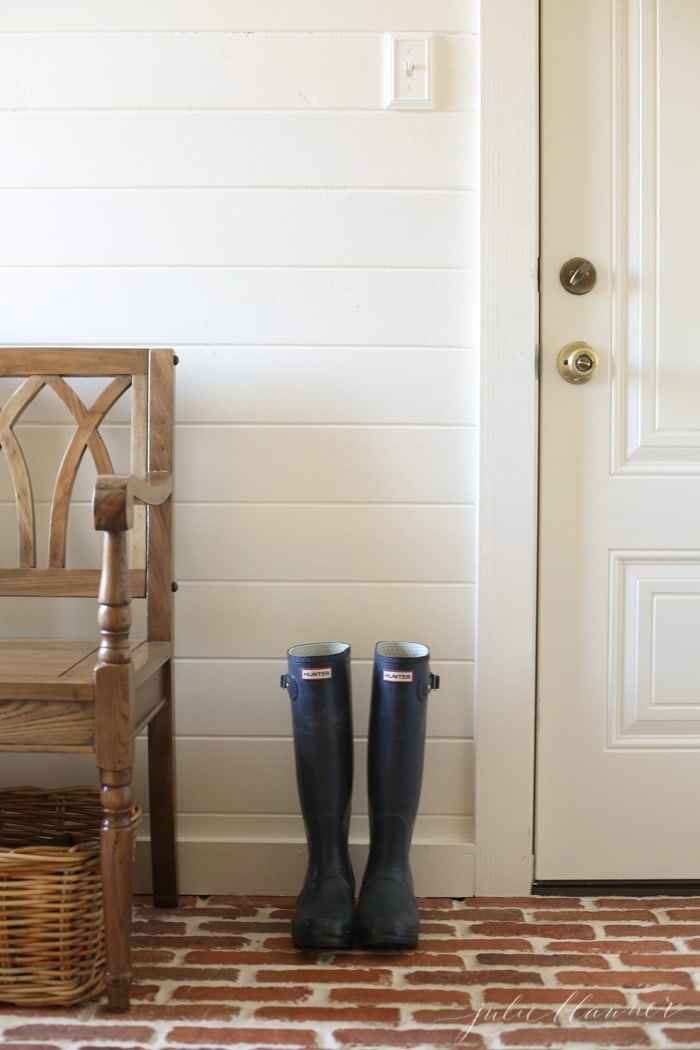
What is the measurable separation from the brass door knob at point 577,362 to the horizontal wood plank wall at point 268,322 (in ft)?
0.50

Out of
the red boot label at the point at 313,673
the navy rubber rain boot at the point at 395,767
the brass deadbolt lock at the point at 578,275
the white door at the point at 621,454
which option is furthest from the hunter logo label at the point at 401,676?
the brass deadbolt lock at the point at 578,275

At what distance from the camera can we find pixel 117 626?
1092 mm

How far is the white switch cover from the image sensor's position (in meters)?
1.45

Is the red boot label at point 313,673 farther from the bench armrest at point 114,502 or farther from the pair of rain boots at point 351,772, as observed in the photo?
the bench armrest at point 114,502

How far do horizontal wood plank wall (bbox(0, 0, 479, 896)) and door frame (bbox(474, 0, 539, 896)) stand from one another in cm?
3

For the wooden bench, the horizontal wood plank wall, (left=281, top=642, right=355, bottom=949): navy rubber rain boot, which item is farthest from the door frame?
the wooden bench

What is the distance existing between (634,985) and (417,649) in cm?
55

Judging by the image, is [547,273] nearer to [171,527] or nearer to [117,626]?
[171,527]

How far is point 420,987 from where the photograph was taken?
121 centimetres

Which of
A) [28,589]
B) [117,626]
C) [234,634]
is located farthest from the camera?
[234,634]

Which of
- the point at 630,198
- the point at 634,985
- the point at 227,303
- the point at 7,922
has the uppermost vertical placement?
the point at 630,198

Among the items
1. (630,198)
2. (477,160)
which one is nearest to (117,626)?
(477,160)

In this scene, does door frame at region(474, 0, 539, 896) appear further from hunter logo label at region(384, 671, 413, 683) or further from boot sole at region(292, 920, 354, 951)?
boot sole at region(292, 920, 354, 951)

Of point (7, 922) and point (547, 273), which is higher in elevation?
point (547, 273)
